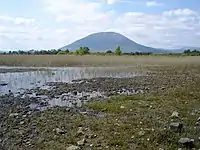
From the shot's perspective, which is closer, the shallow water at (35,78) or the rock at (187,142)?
the rock at (187,142)

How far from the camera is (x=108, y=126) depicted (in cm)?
1085

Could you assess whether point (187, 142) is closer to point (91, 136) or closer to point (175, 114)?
point (91, 136)

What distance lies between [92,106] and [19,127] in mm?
4182

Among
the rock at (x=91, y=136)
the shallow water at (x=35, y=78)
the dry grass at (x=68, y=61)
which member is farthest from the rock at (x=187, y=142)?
the dry grass at (x=68, y=61)

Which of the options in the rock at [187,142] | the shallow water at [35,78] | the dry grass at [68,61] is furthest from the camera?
the dry grass at [68,61]

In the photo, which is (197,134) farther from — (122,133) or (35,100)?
(35,100)

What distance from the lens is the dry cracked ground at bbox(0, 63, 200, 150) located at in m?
9.16

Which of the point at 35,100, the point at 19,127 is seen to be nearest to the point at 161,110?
the point at 19,127

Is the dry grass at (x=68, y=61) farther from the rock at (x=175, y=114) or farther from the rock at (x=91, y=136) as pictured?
the rock at (x=91, y=136)

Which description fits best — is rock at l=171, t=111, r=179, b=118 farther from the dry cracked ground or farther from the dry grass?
the dry grass

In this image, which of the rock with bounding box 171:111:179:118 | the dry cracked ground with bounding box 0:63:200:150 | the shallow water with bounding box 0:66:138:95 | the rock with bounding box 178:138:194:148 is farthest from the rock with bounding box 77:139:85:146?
the shallow water with bounding box 0:66:138:95

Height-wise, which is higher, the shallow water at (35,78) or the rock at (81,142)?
the shallow water at (35,78)

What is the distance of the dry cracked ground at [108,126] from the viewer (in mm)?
9156

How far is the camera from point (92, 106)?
14.8 metres
